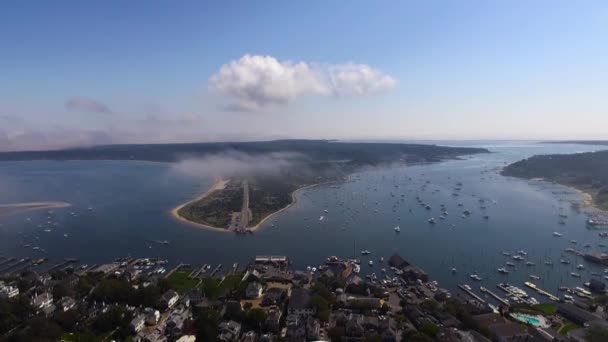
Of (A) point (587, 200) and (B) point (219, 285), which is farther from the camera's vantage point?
(A) point (587, 200)

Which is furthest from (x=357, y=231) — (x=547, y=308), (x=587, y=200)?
(x=587, y=200)

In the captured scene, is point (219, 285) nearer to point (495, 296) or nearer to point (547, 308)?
point (495, 296)

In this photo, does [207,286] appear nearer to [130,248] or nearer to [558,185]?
[130,248]

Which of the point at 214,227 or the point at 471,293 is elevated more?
the point at 214,227

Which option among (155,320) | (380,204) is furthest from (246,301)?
(380,204)

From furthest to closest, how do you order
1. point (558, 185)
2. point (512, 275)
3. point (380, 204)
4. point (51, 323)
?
1. point (558, 185)
2. point (380, 204)
3. point (512, 275)
4. point (51, 323)

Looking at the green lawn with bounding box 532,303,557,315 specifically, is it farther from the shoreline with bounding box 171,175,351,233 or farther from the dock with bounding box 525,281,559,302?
the shoreline with bounding box 171,175,351,233
